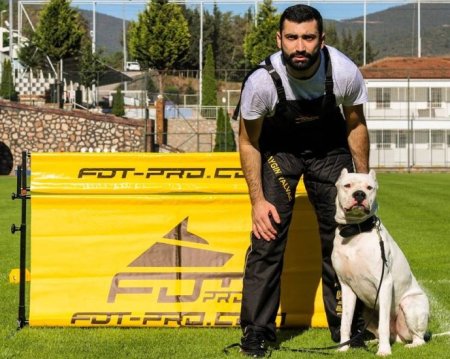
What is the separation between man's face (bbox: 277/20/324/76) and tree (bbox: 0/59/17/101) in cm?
4343

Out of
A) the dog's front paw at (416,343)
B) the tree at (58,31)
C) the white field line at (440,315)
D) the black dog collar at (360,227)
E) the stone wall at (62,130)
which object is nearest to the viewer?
the black dog collar at (360,227)

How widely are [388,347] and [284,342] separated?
0.88m

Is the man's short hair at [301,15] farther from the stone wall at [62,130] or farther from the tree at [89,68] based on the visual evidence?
the tree at [89,68]

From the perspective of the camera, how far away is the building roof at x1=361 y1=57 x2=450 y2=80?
6078 centimetres

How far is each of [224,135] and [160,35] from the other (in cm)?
1353

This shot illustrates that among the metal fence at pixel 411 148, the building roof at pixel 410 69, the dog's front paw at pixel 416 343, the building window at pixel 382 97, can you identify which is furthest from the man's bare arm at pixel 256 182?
the building window at pixel 382 97

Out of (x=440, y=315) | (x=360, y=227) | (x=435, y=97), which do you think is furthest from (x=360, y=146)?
(x=435, y=97)

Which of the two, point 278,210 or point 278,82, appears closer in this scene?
point 278,82

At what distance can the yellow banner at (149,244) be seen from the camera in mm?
6750

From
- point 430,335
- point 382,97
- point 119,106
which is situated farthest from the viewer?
point 382,97

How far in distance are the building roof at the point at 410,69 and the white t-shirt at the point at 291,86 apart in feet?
169

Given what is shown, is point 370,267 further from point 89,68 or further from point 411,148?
point 89,68

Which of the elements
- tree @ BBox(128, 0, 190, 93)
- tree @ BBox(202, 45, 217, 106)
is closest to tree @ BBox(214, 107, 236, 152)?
tree @ BBox(202, 45, 217, 106)

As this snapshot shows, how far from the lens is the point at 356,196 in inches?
228
